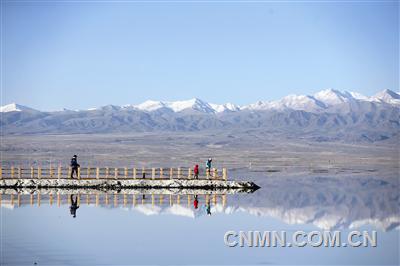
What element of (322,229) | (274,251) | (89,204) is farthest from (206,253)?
(89,204)

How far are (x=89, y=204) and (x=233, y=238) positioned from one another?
1221cm

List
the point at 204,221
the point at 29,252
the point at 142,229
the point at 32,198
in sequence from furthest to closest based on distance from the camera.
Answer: the point at 32,198, the point at 204,221, the point at 142,229, the point at 29,252

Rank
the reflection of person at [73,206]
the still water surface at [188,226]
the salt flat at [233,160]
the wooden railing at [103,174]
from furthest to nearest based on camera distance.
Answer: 1. the salt flat at [233,160]
2. the wooden railing at [103,174]
3. the reflection of person at [73,206]
4. the still water surface at [188,226]

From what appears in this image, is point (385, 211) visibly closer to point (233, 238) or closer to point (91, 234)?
point (233, 238)

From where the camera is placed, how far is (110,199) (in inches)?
1751

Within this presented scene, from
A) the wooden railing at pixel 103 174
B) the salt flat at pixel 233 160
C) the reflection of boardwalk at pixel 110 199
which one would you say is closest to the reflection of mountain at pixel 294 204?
the reflection of boardwalk at pixel 110 199

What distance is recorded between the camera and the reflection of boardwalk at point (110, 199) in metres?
42.5

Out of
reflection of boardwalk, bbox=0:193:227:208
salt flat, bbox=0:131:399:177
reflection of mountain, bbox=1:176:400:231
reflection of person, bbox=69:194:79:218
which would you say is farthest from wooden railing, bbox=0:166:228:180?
salt flat, bbox=0:131:399:177

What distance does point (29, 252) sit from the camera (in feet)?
92.4

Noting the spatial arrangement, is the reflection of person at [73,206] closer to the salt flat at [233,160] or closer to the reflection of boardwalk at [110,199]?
the reflection of boardwalk at [110,199]

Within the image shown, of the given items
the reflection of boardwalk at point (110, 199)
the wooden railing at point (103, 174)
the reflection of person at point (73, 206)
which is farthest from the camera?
the wooden railing at point (103, 174)

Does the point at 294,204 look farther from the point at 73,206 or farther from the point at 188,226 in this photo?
the point at 73,206

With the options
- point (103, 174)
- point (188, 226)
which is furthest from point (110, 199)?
point (103, 174)

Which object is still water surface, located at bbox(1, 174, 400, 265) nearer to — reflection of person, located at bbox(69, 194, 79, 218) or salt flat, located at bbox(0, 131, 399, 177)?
reflection of person, located at bbox(69, 194, 79, 218)
